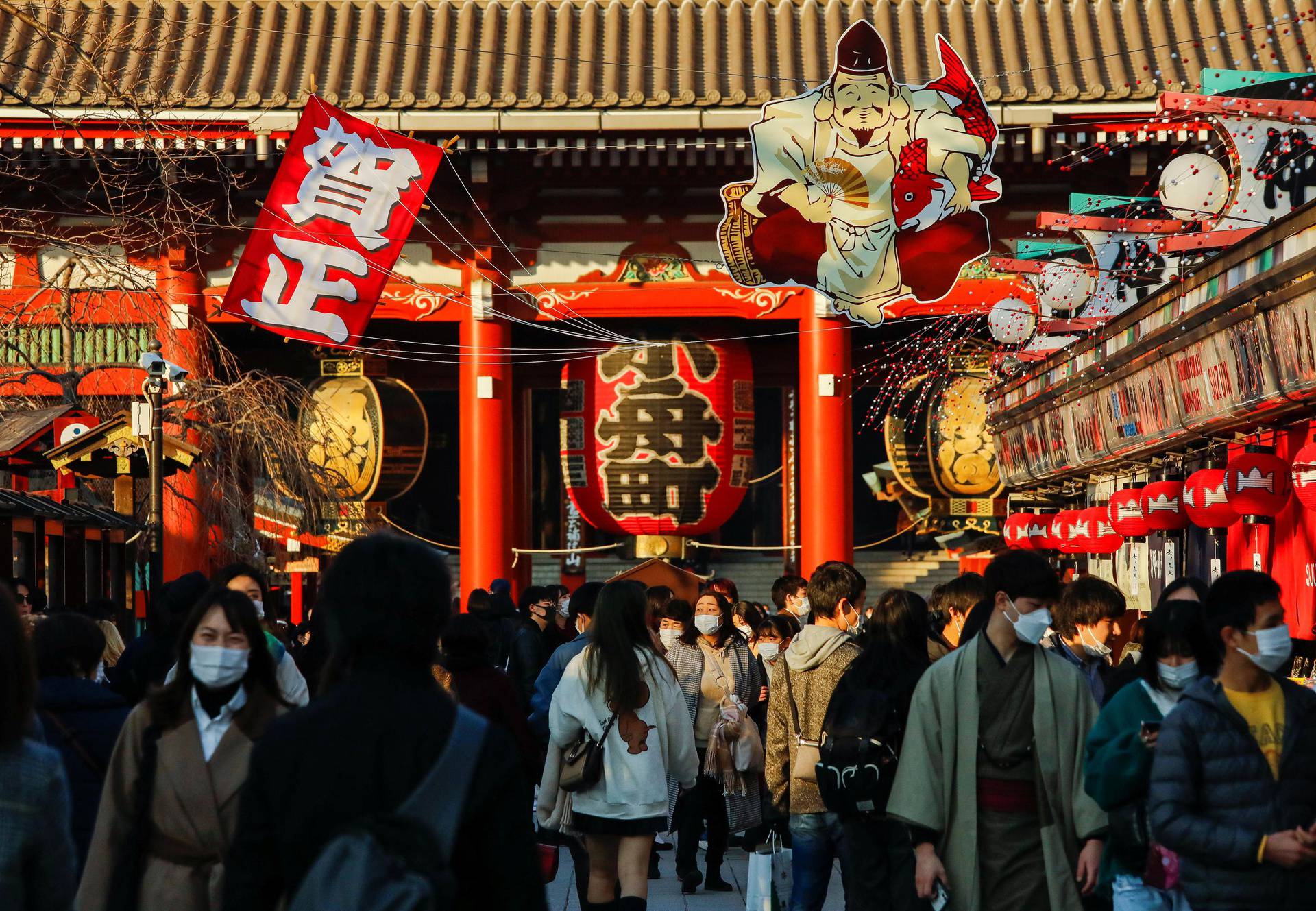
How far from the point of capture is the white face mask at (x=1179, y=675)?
16.2 feet

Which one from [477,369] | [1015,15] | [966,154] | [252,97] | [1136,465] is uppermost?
[1015,15]

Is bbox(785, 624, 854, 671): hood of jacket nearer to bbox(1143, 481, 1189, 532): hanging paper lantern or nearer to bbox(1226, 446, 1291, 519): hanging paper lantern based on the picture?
bbox(1226, 446, 1291, 519): hanging paper lantern

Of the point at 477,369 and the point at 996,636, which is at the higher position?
the point at 477,369

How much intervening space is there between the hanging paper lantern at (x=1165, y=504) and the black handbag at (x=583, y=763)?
243 inches

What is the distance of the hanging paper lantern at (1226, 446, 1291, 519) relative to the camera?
9258 millimetres

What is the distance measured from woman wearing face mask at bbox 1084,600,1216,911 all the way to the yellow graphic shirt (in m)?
0.21

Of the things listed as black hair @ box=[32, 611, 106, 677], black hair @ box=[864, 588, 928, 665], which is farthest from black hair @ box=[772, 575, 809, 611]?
black hair @ box=[32, 611, 106, 677]

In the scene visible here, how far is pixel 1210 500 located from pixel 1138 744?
17.7ft

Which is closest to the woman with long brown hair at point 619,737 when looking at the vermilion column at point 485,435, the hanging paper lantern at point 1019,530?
the hanging paper lantern at point 1019,530

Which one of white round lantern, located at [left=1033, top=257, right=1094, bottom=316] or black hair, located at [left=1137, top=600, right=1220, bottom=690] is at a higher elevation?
white round lantern, located at [left=1033, top=257, right=1094, bottom=316]

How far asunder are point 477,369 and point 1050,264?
6.17 meters

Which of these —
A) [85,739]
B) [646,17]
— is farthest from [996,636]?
[646,17]

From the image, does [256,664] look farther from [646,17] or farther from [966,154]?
[646,17]

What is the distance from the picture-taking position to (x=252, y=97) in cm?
1612
